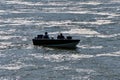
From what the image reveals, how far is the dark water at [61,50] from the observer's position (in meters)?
73.2

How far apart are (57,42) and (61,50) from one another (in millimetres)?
3219

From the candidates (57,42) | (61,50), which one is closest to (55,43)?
(57,42)

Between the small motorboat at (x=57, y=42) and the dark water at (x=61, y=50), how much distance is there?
141 centimetres

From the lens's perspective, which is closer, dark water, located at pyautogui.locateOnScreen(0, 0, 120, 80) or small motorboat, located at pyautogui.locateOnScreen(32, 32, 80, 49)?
dark water, located at pyautogui.locateOnScreen(0, 0, 120, 80)

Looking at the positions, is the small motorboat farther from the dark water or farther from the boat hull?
the dark water

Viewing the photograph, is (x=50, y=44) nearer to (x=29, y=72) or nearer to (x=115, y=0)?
(x=29, y=72)

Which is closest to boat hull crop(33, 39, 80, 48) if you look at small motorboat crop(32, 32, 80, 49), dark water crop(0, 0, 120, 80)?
small motorboat crop(32, 32, 80, 49)

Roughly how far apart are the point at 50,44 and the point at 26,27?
2063 cm

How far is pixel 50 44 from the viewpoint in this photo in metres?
94.1

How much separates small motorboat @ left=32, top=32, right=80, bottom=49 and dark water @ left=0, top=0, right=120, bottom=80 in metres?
1.41

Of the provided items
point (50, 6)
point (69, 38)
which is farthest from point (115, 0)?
point (69, 38)

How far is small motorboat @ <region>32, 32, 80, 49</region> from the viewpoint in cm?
9319

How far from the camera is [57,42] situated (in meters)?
93.9

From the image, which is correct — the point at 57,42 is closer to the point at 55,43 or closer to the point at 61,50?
the point at 55,43
